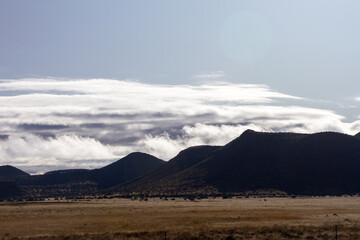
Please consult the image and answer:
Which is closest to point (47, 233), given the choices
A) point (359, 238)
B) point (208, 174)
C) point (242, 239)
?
point (242, 239)

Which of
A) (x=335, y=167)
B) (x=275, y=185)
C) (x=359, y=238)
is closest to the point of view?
(x=359, y=238)

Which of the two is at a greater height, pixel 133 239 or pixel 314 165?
pixel 314 165

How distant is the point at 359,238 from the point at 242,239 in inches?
457

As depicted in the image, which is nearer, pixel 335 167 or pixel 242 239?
pixel 242 239

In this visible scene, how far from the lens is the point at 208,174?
19962 cm

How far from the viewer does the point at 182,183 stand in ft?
622

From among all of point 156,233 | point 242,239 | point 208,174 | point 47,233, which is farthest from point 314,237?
point 208,174

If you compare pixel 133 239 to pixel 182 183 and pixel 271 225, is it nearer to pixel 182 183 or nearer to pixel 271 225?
pixel 271 225

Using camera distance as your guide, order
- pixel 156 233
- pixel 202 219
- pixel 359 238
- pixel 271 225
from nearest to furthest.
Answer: pixel 359 238 < pixel 156 233 < pixel 271 225 < pixel 202 219

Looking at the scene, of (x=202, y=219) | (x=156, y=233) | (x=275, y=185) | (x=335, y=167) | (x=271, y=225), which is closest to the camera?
(x=156, y=233)

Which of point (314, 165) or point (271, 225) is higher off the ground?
point (314, 165)

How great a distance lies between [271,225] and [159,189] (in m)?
132

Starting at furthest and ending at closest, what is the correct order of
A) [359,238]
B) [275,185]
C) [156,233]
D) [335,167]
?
1. [335,167]
2. [275,185]
3. [156,233]
4. [359,238]

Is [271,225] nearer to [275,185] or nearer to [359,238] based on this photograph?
[359,238]
